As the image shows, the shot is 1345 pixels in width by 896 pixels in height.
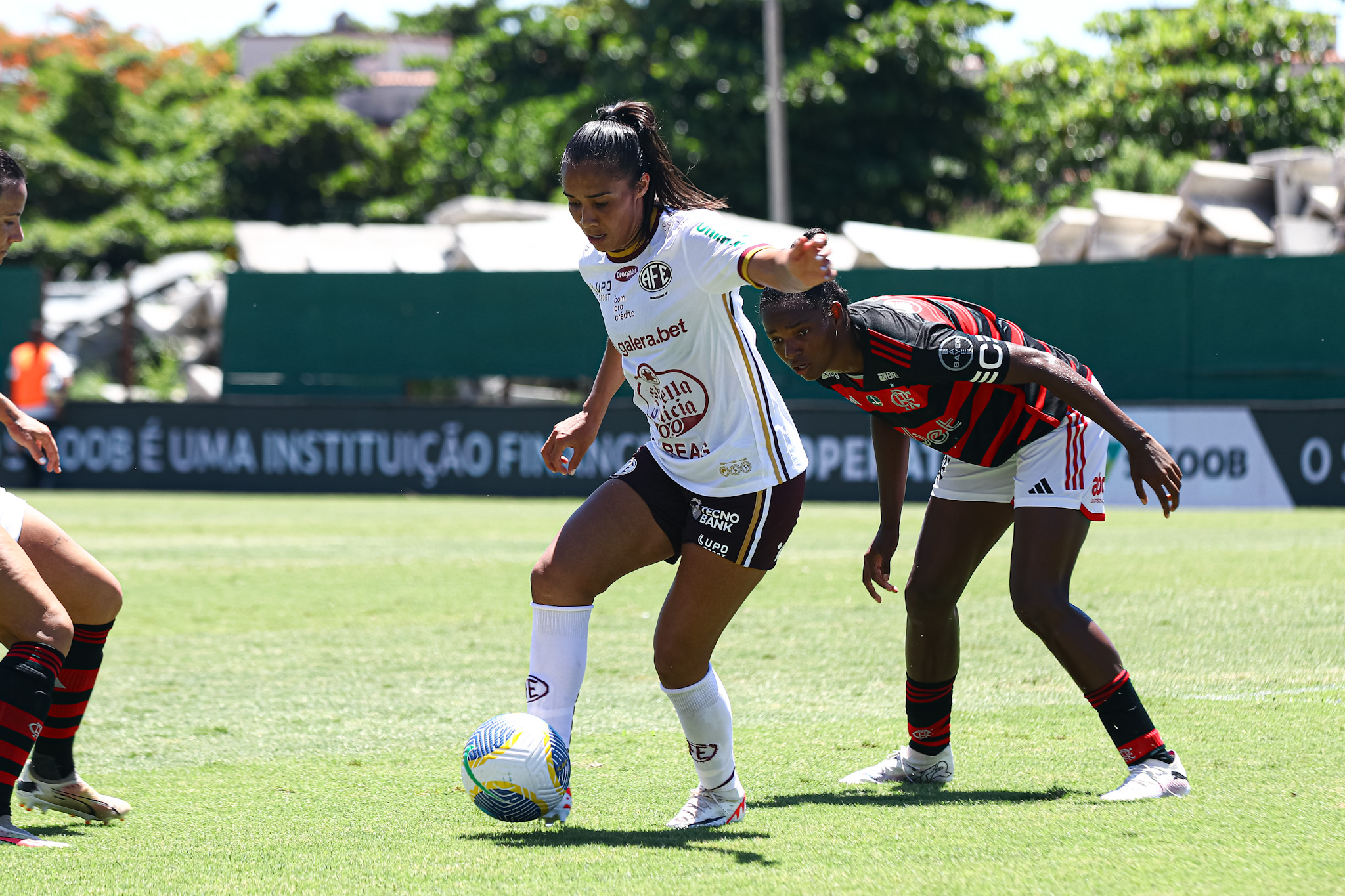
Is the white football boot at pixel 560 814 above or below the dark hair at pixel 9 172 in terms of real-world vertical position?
below

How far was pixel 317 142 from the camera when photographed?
42.8 m

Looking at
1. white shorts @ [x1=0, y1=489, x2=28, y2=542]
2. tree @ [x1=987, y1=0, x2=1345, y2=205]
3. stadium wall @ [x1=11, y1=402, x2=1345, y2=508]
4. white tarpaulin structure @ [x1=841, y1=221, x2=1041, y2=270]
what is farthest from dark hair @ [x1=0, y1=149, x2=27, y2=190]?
tree @ [x1=987, y1=0, x2=1345, y2=205]

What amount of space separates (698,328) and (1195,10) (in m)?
31.0

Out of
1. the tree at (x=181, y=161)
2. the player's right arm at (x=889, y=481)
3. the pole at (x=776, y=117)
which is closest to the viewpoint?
the player's right arm at (x=889, y=481)

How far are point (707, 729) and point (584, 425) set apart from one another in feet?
3.55

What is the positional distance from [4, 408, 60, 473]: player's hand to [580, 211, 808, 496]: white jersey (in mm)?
1840

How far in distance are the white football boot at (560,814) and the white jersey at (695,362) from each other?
37.1 inches

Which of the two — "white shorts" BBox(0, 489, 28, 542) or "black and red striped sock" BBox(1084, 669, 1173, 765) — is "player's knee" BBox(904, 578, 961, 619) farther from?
"white shorts" BBox(0, 489, 28, 542)

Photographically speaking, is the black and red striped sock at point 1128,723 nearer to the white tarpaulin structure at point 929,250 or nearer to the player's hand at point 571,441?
the player's hand at point 571,441

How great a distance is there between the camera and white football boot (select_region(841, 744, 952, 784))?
5.20 metres

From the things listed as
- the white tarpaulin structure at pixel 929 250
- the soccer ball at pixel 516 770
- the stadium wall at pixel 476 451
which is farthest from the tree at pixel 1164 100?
the soccer ball at pixel 516 770

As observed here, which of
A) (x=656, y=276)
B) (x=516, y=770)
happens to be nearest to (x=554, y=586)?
(x=516, y=770)

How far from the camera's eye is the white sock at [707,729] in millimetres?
4559

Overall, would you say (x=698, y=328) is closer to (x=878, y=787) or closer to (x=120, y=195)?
(x=878, y=787)
